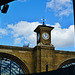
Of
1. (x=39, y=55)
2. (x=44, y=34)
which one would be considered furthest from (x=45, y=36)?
(x=39, y=55)

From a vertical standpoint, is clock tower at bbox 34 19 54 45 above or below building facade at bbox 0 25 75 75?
above

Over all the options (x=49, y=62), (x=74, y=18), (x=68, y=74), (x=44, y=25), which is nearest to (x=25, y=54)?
(x=49, y=62)

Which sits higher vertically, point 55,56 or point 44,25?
point 44,25

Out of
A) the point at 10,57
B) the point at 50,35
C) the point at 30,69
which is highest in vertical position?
the point at 50,35

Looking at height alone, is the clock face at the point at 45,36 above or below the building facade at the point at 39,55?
above

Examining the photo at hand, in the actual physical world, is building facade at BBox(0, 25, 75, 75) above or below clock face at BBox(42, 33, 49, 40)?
below

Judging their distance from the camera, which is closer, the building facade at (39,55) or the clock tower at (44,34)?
the building facade at (39,55)

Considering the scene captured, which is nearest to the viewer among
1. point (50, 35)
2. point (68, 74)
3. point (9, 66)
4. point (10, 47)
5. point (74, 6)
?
point (74, 6)

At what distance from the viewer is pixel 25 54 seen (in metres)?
24.4

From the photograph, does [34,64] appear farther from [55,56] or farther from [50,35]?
[50,35]

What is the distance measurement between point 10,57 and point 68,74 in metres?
16.1

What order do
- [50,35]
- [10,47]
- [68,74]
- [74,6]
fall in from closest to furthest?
1. [74,6]
2. [68,74]
3. [10,47]
4. [50,35]

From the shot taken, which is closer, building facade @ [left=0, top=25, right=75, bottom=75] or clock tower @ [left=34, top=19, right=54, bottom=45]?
building facade @ [left=0, top=25, right=75, bottom=75]

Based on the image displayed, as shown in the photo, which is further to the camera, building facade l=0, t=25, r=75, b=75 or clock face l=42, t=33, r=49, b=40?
clock face l=42, t=33, r=49, b=40
